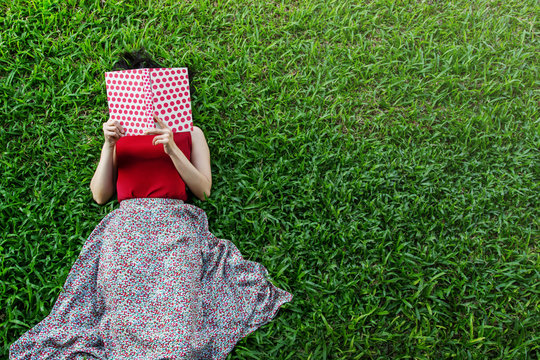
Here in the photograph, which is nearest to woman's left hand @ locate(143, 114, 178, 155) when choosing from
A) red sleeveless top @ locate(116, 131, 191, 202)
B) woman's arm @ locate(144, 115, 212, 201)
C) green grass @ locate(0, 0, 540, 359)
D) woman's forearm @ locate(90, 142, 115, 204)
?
woman's arm @ locate(144, 115, 212, 201)

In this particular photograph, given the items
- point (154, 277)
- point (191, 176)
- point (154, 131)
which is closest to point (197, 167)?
point (191, 176)

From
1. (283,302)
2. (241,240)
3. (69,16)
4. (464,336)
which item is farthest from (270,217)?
(69,16)

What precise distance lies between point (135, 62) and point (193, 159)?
2.67 feet

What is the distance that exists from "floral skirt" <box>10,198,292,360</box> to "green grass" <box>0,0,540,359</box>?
0.14 m

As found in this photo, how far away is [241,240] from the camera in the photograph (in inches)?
116

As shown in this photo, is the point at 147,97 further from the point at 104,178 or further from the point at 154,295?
the point at 154,295

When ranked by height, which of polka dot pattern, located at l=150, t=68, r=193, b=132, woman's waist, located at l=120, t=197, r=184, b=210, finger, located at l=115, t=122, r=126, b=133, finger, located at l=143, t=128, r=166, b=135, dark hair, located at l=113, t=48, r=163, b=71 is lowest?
woman's waist, located at l=120, t=197, r=184, b=210

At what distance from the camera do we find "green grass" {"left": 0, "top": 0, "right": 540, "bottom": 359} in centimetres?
275

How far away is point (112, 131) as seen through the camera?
2.65 metres

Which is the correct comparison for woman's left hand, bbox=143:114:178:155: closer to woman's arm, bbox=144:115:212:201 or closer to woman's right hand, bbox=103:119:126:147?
woman's arm, bbox=144:115:212:201

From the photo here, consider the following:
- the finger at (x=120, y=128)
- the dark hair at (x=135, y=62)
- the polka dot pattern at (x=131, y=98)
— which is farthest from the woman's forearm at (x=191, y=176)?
the dark hair at (x=135, y=62)

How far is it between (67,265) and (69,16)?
204 centimetres

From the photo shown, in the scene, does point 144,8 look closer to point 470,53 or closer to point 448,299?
point 470,53

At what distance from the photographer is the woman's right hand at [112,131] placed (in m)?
2.64
